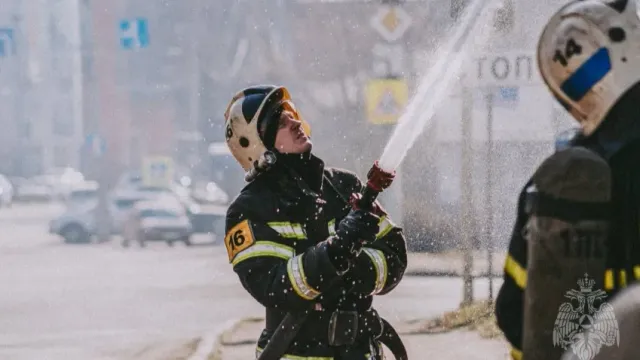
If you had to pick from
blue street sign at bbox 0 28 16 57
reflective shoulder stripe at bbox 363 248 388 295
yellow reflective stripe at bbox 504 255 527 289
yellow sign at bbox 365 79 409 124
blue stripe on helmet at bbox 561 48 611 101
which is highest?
blue stripe on helmet at bbox 561 48 611 101

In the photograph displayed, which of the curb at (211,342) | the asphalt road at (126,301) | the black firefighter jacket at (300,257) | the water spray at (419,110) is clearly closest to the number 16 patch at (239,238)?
the black firefighter jacket at (300,257)

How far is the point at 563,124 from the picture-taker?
14.6 metres

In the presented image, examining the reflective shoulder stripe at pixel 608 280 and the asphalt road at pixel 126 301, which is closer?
the reflective shoulder stripe at pixel 608 280

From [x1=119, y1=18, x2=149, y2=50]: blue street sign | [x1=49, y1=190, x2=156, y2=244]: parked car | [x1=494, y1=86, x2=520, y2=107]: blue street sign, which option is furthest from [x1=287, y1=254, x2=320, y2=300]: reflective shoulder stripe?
[x1=49, y1=190, x2=156, y2=244]: parked car

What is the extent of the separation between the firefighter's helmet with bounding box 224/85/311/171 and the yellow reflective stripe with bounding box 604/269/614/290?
1.58m

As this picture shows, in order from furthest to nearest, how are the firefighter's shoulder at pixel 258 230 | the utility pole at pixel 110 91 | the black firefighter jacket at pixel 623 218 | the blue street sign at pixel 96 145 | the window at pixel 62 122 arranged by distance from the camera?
the window at pixel 62 122 → the utility pole at pixel 110 91 → the blue street sign at pixel 96 145 → the firefighter's shoulder at pixel 258 230 → the black firefighter jacket at pixel 623 218

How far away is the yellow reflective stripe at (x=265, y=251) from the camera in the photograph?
401 cm

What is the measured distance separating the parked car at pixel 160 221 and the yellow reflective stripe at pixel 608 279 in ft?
77.1

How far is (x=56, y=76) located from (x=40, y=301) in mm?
41830

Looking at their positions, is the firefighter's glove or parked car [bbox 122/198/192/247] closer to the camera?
the firefighter's glove

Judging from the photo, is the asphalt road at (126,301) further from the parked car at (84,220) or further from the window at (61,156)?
the window at (61,156)

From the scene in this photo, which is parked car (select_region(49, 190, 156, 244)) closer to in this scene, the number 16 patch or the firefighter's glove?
the number 16 patch

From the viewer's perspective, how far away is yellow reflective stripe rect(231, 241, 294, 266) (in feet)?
13.1

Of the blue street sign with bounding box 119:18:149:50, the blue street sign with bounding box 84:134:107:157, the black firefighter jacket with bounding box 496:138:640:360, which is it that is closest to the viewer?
the black firefighter jacket with bounding box 496:138:640:360
